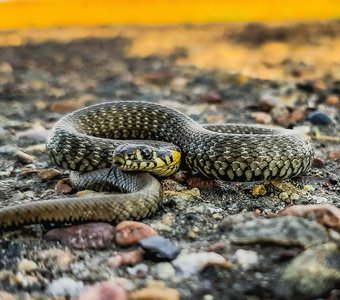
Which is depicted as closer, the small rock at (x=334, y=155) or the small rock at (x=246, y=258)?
the small rock at (x=246, y=258)

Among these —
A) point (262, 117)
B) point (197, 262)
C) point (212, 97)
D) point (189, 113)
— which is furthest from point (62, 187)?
Answer: point (212, 97)

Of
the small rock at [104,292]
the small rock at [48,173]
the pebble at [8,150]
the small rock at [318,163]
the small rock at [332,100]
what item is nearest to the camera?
the small rock at [104,292]

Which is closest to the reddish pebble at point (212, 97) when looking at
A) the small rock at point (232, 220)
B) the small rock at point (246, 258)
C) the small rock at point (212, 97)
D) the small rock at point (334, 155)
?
the small rock at point (212, 97)

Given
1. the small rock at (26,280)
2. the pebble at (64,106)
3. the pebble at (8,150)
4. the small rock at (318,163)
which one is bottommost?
the pebble at (64,106)

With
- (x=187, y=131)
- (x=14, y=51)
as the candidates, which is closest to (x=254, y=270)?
(x=187, y=131)

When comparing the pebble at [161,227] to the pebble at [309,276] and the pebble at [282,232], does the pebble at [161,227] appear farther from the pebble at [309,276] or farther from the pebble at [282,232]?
the pebble at [309,276]

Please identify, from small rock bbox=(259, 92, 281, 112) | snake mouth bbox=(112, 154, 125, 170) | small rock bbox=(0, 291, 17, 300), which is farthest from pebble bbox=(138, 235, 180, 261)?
small rock bbox=(259, 92, 281, 112)

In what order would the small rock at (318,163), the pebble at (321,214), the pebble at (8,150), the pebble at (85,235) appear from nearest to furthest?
the pebble at (85,235) < the pebble at (321,214) < the small rock at (318,163) < the pebble at (8,150)
